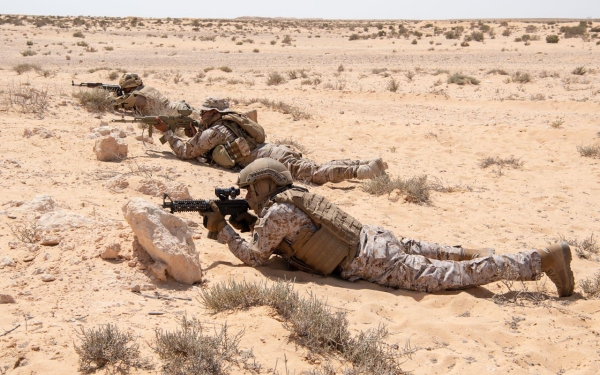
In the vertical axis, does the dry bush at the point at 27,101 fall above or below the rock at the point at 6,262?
above

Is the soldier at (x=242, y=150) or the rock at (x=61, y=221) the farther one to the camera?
the soldier at (x=242, y=150)

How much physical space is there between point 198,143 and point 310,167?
1.69 m

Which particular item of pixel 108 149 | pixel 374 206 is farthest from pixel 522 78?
pixel 108 149

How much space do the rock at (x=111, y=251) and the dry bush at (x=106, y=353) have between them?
1300 mm

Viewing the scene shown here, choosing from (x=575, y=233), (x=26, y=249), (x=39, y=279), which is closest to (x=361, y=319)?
(x=39, y=279)

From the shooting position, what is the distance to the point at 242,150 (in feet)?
27.4

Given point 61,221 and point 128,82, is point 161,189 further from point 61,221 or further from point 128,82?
point 128,82

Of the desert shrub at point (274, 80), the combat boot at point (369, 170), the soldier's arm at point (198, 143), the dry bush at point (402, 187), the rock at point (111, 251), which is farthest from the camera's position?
the desert shrub at point (274, 80)

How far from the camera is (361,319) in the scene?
4.39 m

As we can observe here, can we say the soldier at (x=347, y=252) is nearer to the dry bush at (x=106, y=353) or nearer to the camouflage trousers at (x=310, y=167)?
the dry bush at (x=106, y=353)

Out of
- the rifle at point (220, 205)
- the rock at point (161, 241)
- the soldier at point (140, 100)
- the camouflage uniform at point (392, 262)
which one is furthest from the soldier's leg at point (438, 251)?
the soldier at point (140, 100)

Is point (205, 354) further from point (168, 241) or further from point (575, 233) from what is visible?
point (575, 233)

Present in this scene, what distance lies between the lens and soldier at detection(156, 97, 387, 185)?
27.2 feet

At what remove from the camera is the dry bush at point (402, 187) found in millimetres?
7773
